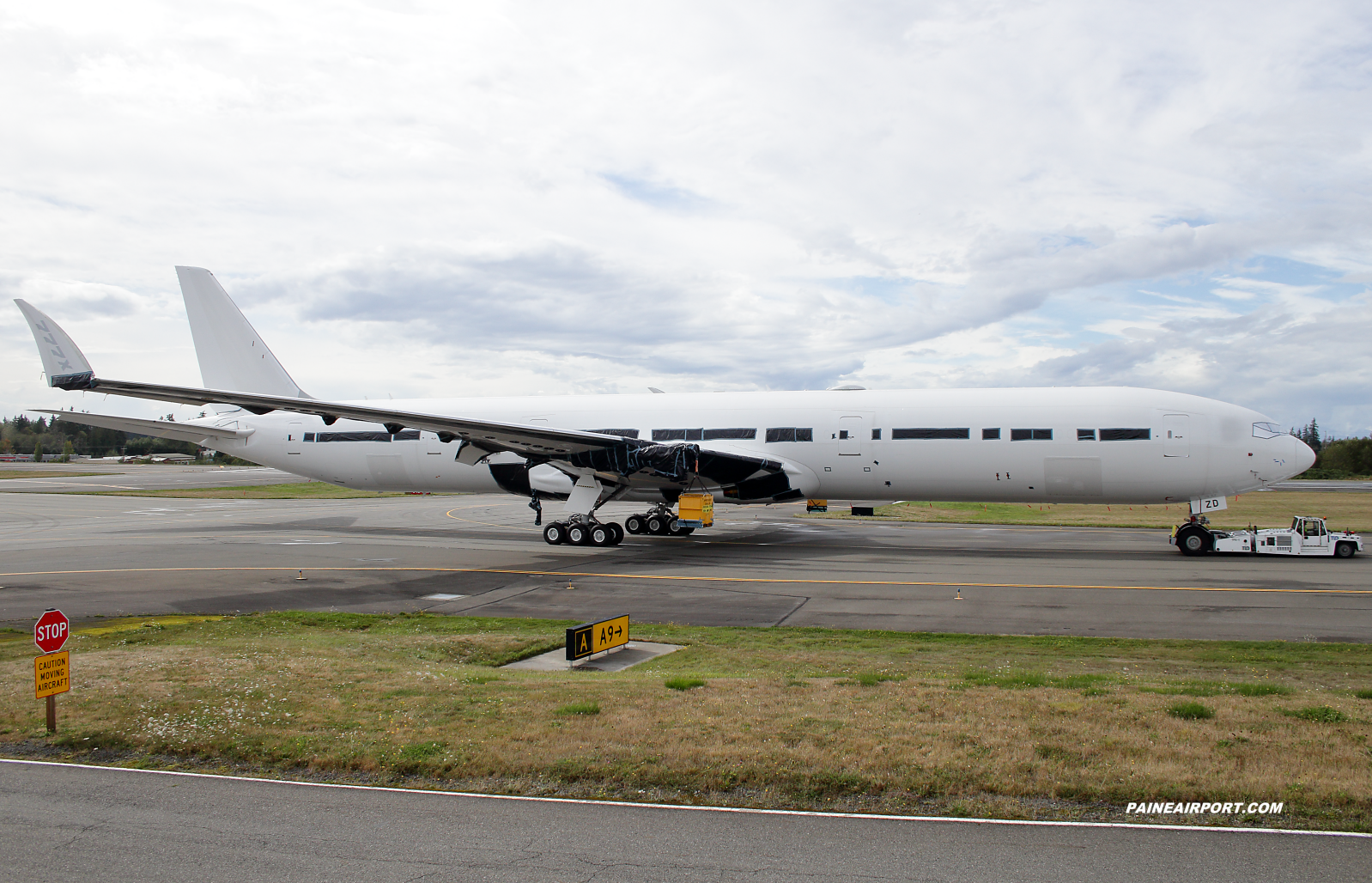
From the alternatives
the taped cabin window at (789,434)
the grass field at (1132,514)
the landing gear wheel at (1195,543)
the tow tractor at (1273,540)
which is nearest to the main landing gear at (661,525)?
the taped cabin window at (789,434)

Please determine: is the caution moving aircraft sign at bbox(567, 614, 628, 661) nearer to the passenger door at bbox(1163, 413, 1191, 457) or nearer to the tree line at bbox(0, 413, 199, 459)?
the passenger door at bbox(1163, 413, 1191, 457)

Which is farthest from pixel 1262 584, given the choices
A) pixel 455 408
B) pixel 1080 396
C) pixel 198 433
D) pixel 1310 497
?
pixel 1310 497

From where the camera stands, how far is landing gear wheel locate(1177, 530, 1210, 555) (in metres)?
22.8

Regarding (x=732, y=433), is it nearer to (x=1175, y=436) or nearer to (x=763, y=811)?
(x=1175, y=436)

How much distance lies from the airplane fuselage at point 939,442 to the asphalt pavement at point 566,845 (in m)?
18.9

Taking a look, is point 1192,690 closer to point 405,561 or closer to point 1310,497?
point 405,561

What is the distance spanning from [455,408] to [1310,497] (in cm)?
5034

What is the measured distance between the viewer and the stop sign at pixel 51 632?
7910 millimetres

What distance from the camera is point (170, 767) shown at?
7.35m

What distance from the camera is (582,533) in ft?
85.0

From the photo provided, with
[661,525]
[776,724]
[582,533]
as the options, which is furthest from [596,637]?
[661,525]

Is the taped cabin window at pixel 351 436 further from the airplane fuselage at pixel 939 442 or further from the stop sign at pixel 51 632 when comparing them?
the stop sign at pixel 51 632

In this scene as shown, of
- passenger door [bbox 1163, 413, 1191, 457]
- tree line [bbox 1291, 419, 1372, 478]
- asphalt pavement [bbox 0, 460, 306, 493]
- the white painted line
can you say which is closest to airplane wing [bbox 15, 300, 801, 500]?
passenger door [bbox 1163, 413, 1191, 457]

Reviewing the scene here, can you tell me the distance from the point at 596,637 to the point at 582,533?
47.2ft
